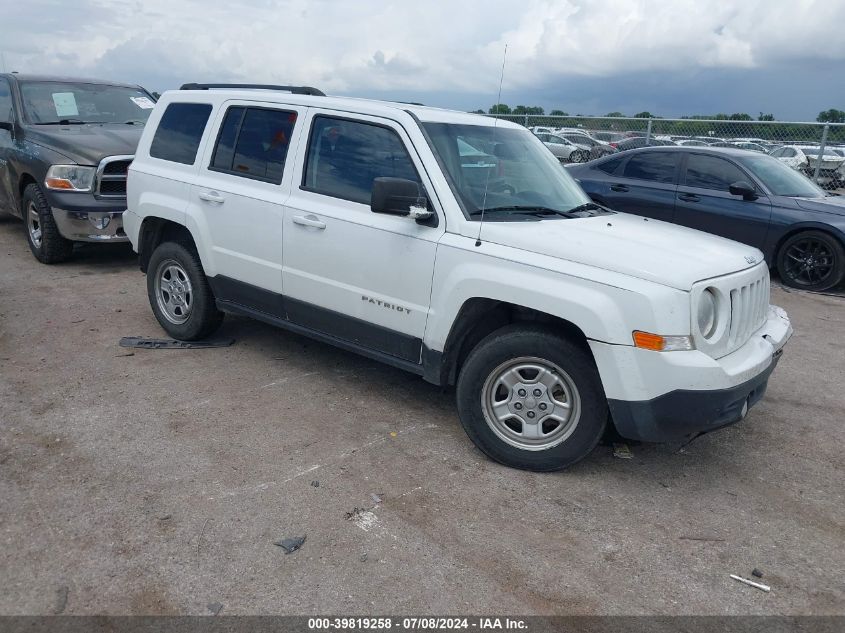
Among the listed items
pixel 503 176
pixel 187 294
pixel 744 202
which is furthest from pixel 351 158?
pixel 744 202

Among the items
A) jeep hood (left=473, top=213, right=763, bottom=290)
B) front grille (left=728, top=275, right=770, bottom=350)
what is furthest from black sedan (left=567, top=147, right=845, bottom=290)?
front grille (left=728, top=275, right=770, bottom=350)

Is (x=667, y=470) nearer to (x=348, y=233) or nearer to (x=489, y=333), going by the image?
(x=489, y=333)

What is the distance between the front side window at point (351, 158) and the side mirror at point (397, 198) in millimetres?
262

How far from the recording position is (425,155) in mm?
4180

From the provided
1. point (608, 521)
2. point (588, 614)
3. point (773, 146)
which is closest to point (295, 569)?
point (588, 614)

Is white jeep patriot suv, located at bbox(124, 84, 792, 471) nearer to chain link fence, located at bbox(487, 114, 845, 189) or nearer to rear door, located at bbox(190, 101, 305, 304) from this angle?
rear door, located at bbox(190, 101, 305, 304)

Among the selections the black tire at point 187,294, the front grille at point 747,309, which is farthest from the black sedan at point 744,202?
the black tire at point 187,294

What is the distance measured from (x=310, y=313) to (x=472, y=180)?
141 cm

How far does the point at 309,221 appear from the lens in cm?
455

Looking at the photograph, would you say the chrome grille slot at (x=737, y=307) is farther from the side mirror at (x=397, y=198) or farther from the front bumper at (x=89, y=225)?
the front bumper at (x=89, y=225)

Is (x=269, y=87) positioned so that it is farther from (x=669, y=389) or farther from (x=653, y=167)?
(x=653, y=167)

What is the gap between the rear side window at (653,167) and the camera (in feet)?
30.4

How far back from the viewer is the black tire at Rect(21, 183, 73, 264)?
7938 mm

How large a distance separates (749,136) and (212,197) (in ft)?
37.8
